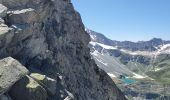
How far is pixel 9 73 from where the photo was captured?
31.7 m

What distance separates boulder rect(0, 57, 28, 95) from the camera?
30703mm

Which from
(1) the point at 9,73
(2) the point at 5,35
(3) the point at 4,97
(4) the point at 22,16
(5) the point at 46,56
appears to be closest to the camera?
(3) the point at 4,97

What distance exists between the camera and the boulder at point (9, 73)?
30.7 m

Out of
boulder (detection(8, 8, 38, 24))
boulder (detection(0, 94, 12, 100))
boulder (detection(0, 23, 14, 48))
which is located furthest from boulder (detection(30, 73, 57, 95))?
boulder (detection(8, 8, 38, 24))

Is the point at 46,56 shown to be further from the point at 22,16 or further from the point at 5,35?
the point at 5,35

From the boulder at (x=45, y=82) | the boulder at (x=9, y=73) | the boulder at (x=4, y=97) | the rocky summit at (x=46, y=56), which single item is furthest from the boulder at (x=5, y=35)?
the boulder at (x=4, y=97)

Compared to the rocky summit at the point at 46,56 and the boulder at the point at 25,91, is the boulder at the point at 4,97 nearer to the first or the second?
the rocky summit at the point at 46,56

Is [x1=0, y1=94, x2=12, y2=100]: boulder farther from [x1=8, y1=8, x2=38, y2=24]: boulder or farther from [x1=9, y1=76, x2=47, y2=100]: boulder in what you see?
[x1=8, y1=8, x2=38, y2=24]: boulder

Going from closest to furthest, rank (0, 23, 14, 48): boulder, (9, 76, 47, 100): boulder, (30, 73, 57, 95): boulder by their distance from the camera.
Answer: (9, 76, 47, 100): boulder < (30, 73, 57, 95): boulder < (0, 23, 14, 48): boulder

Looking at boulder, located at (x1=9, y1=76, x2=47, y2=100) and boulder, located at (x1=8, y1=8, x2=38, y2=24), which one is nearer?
boulder, located at (x1=9, y1=76, x2=47, y2=100)

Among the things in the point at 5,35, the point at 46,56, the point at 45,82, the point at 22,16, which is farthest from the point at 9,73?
the point at 46,56

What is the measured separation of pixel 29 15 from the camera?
4356 cm

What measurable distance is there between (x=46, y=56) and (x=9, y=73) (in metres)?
14.5

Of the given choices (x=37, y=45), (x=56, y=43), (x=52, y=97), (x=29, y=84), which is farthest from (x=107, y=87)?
(x=29, y=84)
